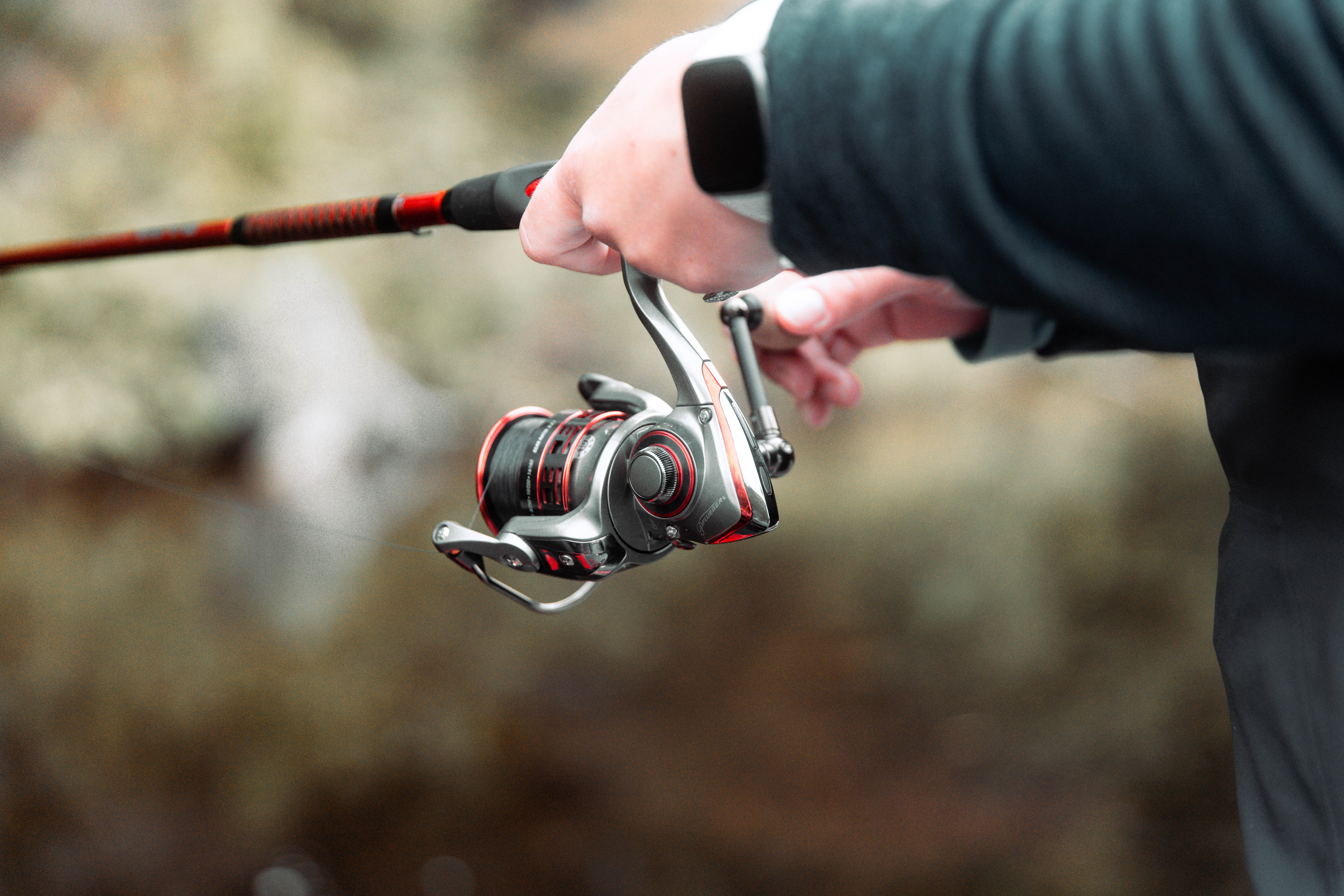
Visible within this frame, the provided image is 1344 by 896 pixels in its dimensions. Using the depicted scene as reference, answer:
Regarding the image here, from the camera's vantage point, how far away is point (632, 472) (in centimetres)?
81

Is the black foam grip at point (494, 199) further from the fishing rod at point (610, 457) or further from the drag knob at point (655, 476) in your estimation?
the drag knob at point (655, 476)

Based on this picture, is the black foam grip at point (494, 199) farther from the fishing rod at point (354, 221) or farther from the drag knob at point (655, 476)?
the drag knob at point (655, 476)

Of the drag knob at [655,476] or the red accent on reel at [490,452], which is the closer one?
the drag knob at [655,476]

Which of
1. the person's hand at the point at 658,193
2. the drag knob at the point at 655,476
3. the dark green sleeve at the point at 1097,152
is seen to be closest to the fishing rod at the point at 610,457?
the drag knob at the point at 655,476

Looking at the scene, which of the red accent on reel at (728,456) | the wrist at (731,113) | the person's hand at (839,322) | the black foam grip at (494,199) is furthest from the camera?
the person's hand at (839,322)

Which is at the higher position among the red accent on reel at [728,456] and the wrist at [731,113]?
the wrist at [731,113]

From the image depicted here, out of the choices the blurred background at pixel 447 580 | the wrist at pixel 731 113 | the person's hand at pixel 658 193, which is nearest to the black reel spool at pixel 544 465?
the person's hand at pixel 658 193

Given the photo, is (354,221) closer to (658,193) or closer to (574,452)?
(574,452)

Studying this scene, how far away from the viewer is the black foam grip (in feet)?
2.90

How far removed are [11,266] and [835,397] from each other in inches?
61.2

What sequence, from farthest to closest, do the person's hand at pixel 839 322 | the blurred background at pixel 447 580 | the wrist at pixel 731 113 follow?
the blurred background at pixel 447 580, the person's hand at pixel 839 322, the wrist at pixel 731 113

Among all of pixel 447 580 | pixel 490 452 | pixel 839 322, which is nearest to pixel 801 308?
pixel 839 322

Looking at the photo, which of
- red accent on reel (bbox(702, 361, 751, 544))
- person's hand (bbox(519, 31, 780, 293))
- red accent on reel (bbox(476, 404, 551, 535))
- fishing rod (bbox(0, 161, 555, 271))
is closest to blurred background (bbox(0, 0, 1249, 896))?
fishing rod (bbox(0, 161, 555, 271))

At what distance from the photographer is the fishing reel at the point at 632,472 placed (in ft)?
2.58
